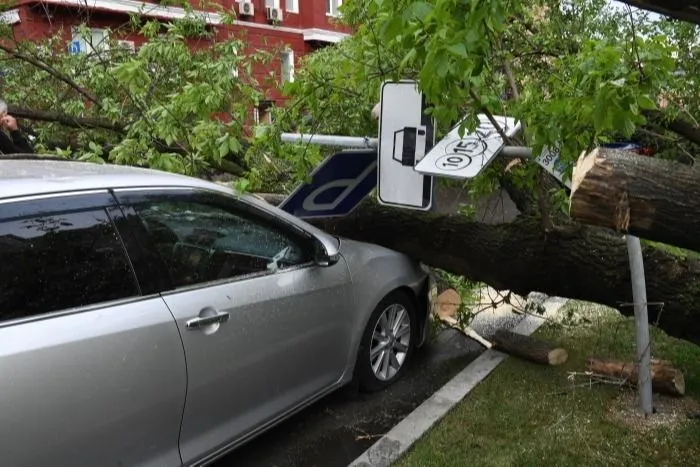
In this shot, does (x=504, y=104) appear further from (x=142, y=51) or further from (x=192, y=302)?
(x=142, y=51)

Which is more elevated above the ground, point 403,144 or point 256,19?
point 256,19

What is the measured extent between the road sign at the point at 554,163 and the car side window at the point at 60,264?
2.11 meters

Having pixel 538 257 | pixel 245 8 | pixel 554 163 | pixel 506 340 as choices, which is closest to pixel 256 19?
pixel 245 8

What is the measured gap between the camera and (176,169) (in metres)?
4.46

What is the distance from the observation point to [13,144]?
18.4 feet

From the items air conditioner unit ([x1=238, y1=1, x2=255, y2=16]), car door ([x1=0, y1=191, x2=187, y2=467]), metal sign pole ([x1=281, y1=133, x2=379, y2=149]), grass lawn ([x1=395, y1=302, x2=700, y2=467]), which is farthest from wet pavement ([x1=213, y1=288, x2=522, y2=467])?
air conditioner unit ([x1=238, y1=1, x2=255, y2=16])

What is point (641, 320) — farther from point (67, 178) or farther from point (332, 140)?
point (67, 178)

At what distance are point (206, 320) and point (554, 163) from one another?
6.31 ft

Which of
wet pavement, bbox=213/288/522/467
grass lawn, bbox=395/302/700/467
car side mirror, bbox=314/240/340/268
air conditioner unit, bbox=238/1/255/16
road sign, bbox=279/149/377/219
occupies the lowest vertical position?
wet pavement, bbox=213/288/522/467

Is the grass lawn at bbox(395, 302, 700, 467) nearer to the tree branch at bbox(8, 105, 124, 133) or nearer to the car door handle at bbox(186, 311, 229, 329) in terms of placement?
the car door handle at bbox(186, 311, 229, 329)

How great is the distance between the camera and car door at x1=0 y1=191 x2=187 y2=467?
235 centimetres

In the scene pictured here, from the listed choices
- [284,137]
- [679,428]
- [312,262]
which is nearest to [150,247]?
[312,262]

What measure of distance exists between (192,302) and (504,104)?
2096mm

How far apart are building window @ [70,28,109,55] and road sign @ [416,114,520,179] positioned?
4.16 meters
